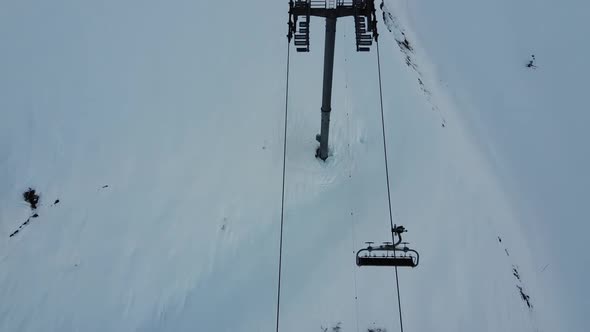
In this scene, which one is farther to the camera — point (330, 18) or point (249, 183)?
point (249, 183)

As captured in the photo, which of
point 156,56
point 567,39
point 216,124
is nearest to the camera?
point 216,124

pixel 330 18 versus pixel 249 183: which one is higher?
pixel 330 18

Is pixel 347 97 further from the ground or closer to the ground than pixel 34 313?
further from the ground

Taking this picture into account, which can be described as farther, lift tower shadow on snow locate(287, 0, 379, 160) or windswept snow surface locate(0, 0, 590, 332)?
windswept snow surface locate(0, 0, 590, 332)

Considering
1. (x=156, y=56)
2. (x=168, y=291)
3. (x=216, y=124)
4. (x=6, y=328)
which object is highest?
(x=156, y=56)

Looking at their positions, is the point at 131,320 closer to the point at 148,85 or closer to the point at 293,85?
the point at 148,85

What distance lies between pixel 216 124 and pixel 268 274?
18.7 ft

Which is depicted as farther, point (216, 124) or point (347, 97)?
point (347, 97)

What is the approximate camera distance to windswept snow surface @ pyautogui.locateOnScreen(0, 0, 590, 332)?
991cm

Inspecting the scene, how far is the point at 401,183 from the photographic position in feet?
39.9

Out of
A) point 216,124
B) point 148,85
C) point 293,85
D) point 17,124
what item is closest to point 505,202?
point 293,85

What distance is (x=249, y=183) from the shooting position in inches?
464

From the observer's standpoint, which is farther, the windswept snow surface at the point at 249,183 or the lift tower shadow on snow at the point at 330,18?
the windswept snow surface at the point at 249,183

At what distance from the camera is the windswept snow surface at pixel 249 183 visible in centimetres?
991
